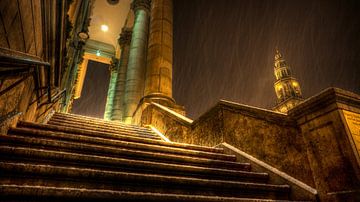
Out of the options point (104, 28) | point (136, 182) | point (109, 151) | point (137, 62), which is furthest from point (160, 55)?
point (104, 28)

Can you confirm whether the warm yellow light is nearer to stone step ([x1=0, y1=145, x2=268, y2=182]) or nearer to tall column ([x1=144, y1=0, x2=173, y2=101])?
tall column ([x1=144, y1=0, x2=173, y2=101])

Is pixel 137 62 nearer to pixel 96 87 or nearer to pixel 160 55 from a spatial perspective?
pixel 160 55

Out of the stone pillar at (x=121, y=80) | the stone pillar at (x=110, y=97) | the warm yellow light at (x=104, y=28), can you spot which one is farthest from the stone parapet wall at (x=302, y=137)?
the warm yellow light at (x=104, y=28)

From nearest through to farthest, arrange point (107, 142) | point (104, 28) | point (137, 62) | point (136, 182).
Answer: point (136, 182) → point (107, 142) → point (137, 62) → point (104, 28)

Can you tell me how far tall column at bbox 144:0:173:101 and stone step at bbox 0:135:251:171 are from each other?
4.82 m

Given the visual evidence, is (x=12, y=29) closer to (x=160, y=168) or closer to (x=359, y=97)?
(x=160, y=168)

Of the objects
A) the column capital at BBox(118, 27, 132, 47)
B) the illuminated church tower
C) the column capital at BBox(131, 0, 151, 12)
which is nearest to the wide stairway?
the column capital at BBox(131, 0, 151, 12)

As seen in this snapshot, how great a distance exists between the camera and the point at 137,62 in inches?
450

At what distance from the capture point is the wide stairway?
5.27 feet

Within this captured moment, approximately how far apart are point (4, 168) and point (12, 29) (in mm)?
1480

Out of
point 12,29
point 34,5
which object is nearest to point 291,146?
point 12,29

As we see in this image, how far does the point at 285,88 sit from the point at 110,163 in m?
50.5

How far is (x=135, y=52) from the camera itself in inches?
459

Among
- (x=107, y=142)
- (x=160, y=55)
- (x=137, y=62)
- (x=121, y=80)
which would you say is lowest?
(x=107, y=142)
